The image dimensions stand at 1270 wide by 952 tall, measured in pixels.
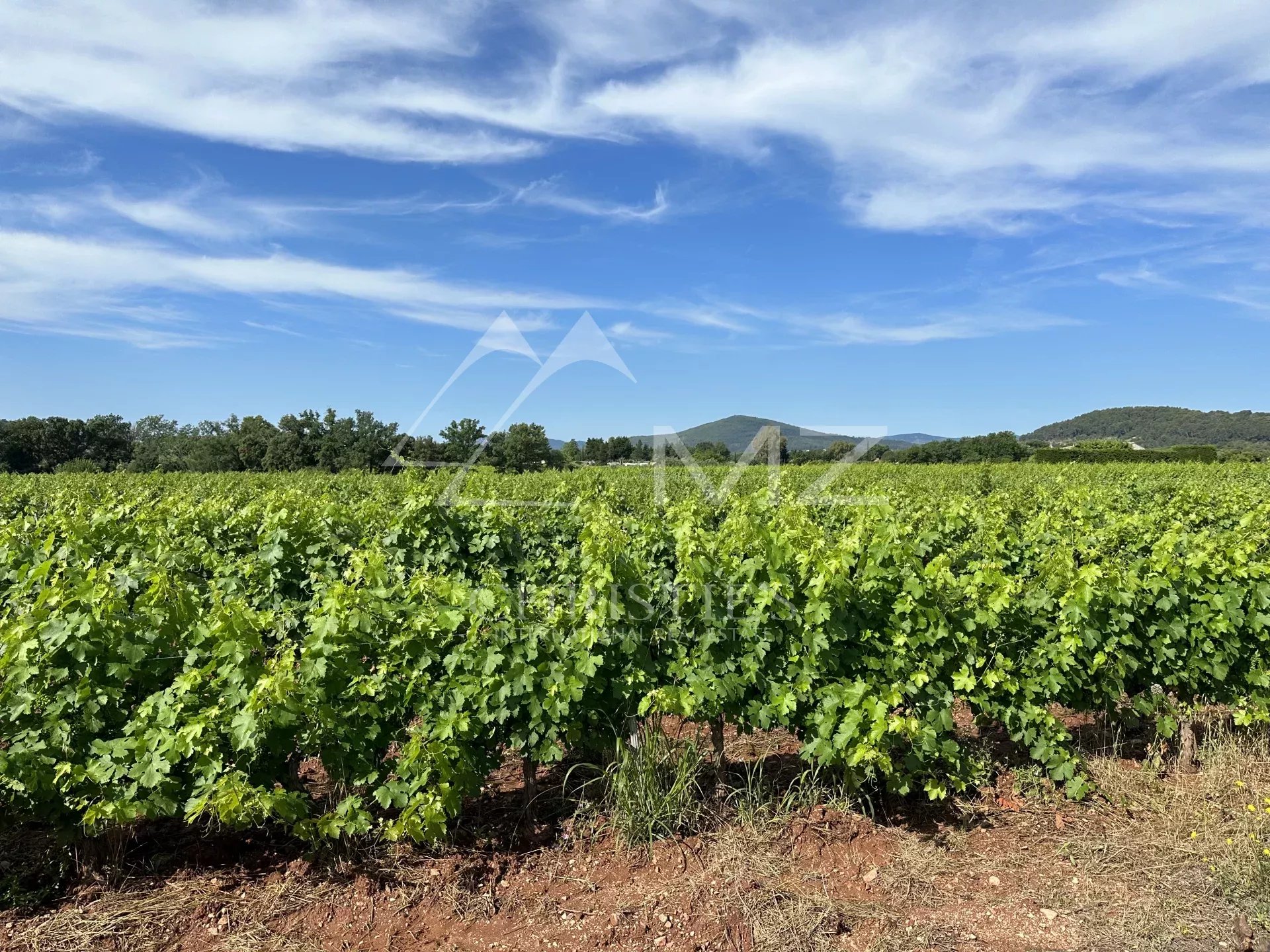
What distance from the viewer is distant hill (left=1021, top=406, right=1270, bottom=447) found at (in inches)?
3844

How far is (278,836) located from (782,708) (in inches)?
101

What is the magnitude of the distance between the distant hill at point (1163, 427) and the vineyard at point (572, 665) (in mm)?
104332

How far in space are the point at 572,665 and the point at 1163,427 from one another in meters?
132

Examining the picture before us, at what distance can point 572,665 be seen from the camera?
3578 millimetres

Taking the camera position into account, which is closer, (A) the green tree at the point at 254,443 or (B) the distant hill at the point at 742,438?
(B) the distant hill at the point at 742,438

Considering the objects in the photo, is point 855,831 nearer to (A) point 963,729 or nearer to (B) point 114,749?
(A) point 963,729

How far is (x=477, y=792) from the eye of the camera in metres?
3.41

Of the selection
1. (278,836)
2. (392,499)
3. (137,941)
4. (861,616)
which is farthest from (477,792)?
(392,499)

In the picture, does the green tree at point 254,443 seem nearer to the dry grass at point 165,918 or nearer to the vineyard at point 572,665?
the vineyard at point 572,665

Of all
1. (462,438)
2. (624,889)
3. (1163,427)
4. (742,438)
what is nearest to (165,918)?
(624,889)

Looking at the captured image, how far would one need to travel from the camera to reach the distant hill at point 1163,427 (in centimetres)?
9762

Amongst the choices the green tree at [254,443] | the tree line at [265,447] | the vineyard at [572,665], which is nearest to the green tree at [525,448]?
the tree line at [265,447]

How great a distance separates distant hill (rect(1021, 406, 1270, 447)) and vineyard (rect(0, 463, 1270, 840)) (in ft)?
342

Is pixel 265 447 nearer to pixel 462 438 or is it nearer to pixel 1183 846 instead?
pixel 462 438
